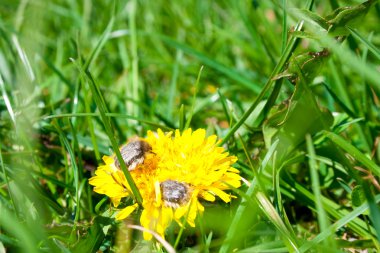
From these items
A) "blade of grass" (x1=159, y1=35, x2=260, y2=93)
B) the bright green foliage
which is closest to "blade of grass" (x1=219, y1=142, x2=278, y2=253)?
the bright green foliage

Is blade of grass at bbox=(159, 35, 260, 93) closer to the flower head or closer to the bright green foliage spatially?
the bright green foliage

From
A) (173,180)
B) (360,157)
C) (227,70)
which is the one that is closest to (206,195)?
(173,180)

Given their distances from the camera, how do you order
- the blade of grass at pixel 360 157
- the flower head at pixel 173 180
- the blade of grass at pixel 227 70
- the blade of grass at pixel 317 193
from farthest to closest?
the blade of grass at pixel 227 70, the blade of grass at pixel 360 157, the flower head at pixel 173 180, the blade of grass at pixel 317 193

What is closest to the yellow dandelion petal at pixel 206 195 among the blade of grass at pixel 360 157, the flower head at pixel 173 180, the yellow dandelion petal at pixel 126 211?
the flower head at pixel 173 180

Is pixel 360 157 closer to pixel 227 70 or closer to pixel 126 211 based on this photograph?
pixel 126 211

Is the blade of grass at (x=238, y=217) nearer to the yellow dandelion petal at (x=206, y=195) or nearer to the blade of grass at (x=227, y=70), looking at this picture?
the yellow dandelion petal at (x=206, y=195)
